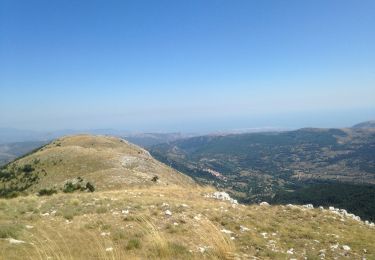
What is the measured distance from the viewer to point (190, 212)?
54.5 ft

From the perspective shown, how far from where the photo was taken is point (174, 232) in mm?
12891

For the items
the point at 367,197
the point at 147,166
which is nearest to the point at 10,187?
the point at 147,166

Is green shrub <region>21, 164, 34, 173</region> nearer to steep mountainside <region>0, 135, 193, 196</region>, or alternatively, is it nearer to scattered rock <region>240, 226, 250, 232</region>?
steep mountainside <region>0, 135, 193, 196</region>

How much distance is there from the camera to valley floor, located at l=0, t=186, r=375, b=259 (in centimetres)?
865

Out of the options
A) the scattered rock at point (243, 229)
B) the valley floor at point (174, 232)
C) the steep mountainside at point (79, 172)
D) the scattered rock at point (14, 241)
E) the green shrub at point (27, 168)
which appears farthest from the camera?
A: the green shrub at point (27, 168)

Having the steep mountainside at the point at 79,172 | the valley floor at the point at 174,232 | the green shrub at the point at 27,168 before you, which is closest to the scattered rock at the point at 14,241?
the valley floor at the point at 174,232

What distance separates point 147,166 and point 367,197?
102787 millimetres

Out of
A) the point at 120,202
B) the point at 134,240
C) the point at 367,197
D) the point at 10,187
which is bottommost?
the point at 367,197

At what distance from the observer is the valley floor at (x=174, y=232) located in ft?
28.4

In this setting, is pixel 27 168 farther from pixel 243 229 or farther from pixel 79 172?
pixel 243 229

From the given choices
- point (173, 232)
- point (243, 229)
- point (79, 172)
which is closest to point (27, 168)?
point (79, 172)

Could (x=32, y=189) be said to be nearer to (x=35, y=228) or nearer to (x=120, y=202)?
(x=120, y=202)

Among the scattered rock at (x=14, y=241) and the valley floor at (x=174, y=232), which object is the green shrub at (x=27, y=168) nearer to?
the valley floor at (x=174, y=232)

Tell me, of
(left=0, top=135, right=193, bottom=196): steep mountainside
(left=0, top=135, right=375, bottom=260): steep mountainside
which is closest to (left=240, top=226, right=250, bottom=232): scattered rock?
(left=0, top=135, right=375, bottom=260): steep mountainside
